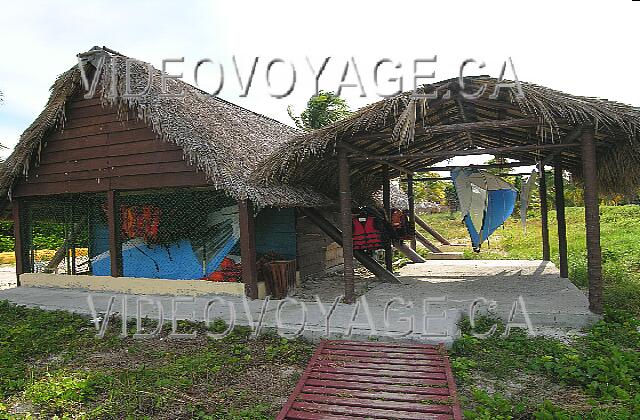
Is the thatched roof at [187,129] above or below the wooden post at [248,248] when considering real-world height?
above

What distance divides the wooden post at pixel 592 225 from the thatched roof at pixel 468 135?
0.93ft

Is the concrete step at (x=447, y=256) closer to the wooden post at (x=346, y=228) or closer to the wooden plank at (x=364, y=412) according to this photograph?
the wooden post at (x=346, y=228)

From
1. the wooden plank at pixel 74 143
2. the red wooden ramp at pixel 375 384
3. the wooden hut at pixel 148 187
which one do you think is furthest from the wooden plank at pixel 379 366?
Answer: the wooden plank at pixel 74 143

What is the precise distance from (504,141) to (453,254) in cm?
420

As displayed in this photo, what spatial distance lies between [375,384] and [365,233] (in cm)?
414

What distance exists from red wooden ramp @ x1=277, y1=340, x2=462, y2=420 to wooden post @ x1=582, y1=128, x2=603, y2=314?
2232 millimetres

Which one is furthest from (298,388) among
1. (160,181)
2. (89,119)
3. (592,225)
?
(89,119)

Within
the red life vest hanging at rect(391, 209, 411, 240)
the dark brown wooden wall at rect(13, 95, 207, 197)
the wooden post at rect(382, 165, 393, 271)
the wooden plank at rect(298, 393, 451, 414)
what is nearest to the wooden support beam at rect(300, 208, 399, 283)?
the wooden post at rect(382, 165, 393, 271)

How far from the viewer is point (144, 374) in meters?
4.59

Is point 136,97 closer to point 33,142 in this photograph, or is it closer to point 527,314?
point 33,142

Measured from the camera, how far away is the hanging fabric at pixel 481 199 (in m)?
8.25

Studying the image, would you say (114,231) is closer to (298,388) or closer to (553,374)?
(298,388)

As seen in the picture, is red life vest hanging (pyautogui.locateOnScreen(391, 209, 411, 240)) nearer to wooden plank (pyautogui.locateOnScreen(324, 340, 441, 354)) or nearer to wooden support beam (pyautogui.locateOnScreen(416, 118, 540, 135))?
wooden support beam (pyautogui.locateOnScreen(416, 118, 540, 135))

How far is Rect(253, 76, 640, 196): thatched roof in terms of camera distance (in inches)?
219
